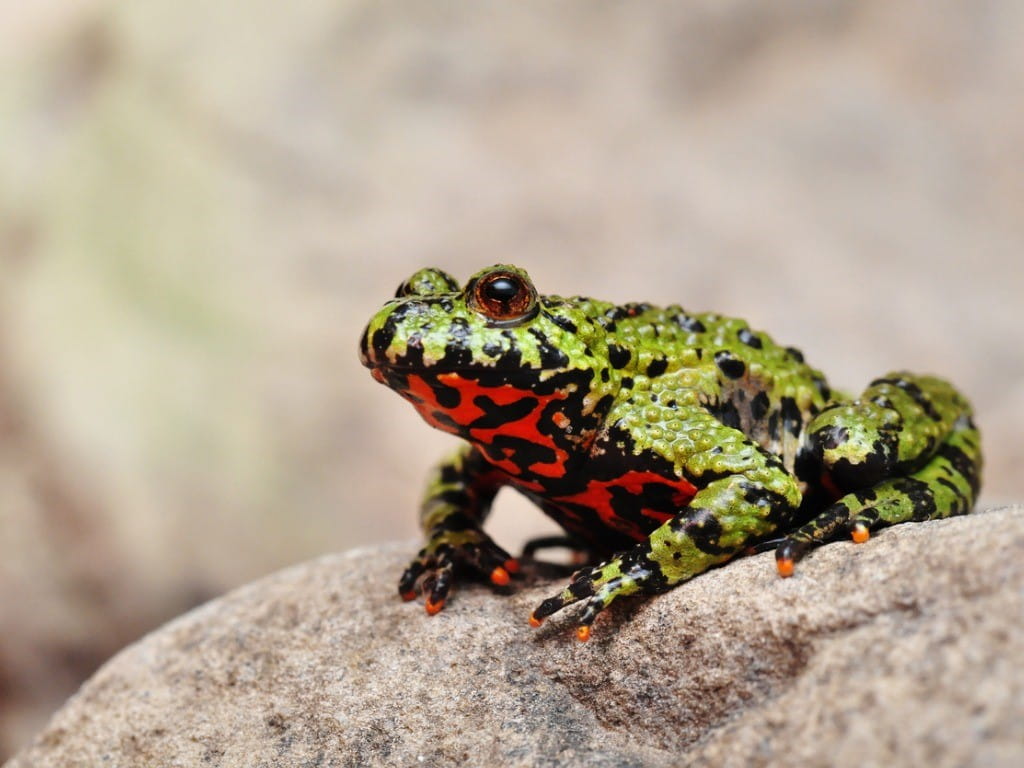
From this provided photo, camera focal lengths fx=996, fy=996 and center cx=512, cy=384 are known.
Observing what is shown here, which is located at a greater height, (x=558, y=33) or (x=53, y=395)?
(x=558, y=33)

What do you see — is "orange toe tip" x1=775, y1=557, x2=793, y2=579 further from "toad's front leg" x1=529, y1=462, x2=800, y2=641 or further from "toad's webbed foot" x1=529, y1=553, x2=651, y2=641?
"toad's webbed foot" x1=529, y1=553, x2=651, y2=641

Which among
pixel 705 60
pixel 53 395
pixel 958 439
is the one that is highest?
pixel 705 60

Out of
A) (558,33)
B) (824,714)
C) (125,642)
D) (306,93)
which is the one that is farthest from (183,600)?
(824,714)

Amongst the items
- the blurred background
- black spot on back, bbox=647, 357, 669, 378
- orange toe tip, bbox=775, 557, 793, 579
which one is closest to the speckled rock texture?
orange toe tip, bbox=775, 557, 793, 579

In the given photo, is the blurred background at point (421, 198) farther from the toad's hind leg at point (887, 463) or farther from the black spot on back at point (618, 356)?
the black spot on back at point (618, 356)

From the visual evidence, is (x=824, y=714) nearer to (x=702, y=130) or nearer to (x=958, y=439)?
(x=958, y=439)

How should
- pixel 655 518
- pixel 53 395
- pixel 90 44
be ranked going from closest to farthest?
pixel 655 518 < pixel 53 395 < pixel 90 44

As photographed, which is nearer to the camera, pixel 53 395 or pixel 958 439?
pixel 958 439
